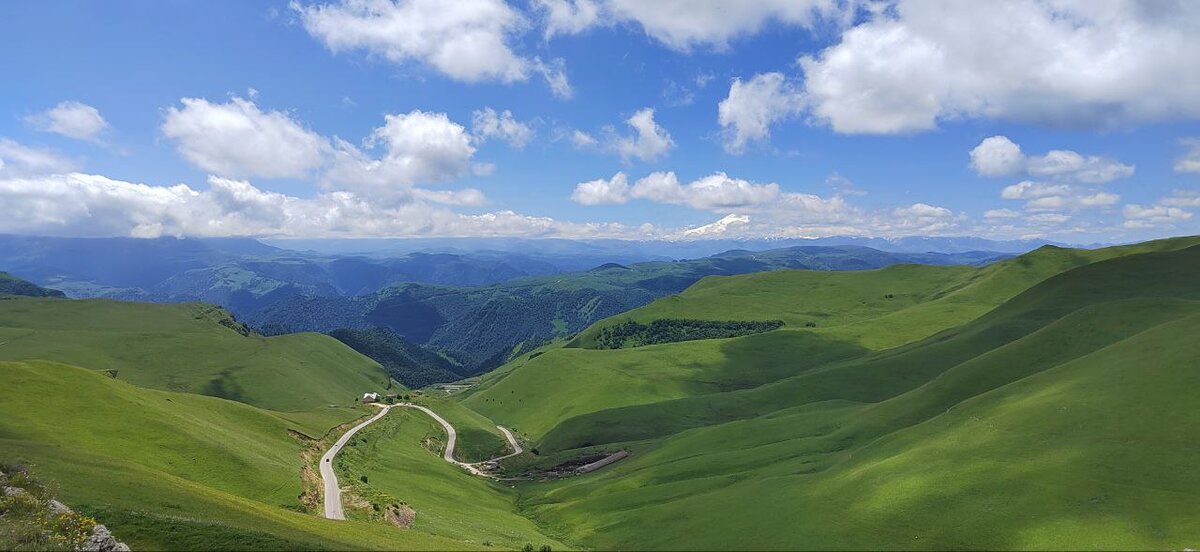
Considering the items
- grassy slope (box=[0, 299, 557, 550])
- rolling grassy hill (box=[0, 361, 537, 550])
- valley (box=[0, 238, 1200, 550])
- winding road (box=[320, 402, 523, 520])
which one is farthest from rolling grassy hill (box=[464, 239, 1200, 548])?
winding road (box=[320, 402, 523, 520])

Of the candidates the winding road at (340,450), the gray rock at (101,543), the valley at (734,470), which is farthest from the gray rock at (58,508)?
the winding road at (340,450)

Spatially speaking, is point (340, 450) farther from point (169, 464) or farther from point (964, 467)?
point (964, 467)

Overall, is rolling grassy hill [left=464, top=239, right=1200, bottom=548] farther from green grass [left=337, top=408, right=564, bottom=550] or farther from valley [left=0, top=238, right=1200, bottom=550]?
green grass [left=337, top=408, right=564, bottom=550]

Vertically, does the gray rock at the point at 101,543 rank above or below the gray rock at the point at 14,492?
below

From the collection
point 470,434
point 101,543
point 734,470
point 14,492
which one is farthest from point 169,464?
point 470,434

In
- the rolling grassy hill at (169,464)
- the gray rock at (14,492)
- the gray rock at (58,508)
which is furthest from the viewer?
the rolling grassy hill at (169,464)

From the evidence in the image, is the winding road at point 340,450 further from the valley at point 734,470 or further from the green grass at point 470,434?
the green grass at point 470,434
